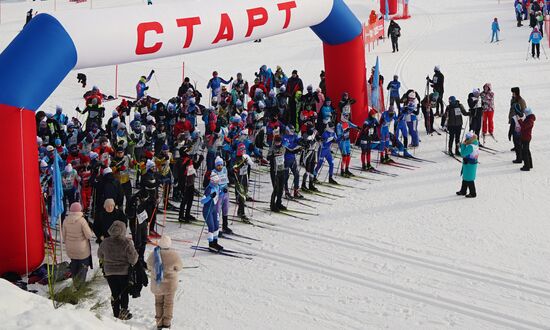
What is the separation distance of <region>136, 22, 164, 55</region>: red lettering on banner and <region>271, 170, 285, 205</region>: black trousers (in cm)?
284

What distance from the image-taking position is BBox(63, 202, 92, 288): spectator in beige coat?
33.8ft

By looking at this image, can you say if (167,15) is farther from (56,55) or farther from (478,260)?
(478,260)

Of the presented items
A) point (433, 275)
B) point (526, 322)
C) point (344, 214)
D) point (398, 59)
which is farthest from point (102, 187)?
point (398, 59)

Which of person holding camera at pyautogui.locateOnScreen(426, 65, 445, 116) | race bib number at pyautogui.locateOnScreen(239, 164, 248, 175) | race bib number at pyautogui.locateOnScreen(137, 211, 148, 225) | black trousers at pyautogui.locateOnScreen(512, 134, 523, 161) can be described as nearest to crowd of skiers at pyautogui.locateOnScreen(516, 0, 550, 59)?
person holding camera at pyautogui.locateOnScreen(426, 65, 445, 116)

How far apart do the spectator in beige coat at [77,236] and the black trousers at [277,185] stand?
4113mm

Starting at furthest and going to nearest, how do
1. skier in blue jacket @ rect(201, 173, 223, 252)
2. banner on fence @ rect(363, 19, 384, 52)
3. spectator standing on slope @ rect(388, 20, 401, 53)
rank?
1. banner on fence @ rect(363, 19, 384, 52)
2. spectator standing on slope @ rect(388, 20, 401, 53)
3. skier in blue jacket @ rect(201, 173, 223, 252)

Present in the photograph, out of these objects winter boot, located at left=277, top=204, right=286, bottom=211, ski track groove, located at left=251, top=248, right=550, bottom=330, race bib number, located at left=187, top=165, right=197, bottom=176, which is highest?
race bib number, located at left=187, top=165, right=197, bottom=176

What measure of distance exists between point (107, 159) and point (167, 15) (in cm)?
257

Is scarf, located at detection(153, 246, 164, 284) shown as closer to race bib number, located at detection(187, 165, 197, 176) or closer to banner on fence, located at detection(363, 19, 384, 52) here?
race bib number, located at detection(187, 165, 197, 176)

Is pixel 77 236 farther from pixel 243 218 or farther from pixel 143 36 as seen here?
pixel 143 36

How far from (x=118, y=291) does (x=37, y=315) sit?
2028 millimetres

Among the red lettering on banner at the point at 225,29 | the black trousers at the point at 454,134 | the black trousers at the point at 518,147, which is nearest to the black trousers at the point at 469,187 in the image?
the black trousers at the point at 518,147

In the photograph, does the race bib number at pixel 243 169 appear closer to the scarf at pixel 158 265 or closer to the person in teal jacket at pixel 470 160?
the person in teal jacket at pixel 470 160

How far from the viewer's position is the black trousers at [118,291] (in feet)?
31.3
